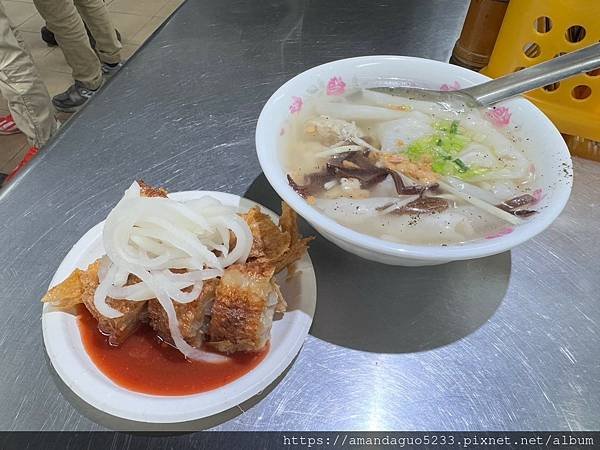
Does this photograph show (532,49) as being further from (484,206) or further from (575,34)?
(484,206)

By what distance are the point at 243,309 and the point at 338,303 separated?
26 cm

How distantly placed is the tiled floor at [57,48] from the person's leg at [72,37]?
10.4 inches

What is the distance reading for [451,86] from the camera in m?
1.18

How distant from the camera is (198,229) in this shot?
87 centimetres

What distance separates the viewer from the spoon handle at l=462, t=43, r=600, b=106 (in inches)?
40.5

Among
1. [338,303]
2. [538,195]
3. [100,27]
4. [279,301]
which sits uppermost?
[538,195]

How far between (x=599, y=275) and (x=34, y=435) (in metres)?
1.16

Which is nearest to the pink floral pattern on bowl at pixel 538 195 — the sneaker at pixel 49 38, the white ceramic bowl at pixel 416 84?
the white ceramic bowl at pixel 416 84

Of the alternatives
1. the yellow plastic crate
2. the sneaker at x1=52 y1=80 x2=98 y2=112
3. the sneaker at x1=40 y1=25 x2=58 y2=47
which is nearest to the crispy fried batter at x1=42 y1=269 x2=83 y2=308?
the yellow plastic crate

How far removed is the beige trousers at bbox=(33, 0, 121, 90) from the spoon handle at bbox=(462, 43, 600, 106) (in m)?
2.43

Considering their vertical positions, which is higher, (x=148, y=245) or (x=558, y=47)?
(x=558, y=47)

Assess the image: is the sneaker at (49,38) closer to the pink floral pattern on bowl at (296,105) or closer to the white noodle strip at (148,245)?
the pink floral pattern on bowl at (296,105)

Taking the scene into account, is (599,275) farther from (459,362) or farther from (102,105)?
(102,105)

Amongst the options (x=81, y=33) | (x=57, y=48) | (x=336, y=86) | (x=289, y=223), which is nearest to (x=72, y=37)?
(x=81, y=33)
